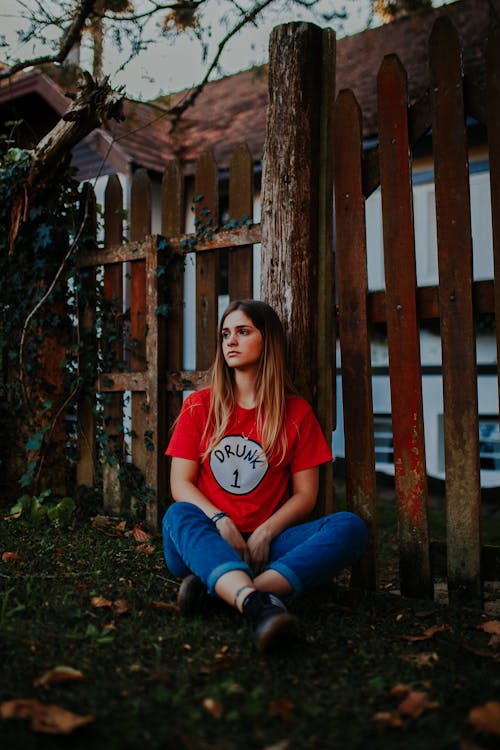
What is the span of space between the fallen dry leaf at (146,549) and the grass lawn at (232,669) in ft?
1.16

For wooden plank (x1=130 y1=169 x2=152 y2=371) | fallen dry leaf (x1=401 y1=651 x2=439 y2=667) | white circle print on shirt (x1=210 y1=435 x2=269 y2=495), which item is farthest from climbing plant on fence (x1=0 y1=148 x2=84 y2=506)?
fallen dry leaf (x1=401 y1=651 x2=439 y2=667)

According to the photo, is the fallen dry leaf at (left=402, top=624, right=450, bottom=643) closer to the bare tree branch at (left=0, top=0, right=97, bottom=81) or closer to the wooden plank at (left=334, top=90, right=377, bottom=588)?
the wooden plank at (left=334, top=90, right=377, bottom=588)

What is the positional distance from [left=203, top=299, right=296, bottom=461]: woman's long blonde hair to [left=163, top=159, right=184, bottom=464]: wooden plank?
0.84 metres

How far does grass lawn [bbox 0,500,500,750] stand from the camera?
150cm

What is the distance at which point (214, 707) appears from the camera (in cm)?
159

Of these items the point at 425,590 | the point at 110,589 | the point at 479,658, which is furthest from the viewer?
the point at 425,590

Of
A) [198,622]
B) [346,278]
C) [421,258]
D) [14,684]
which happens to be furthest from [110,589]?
[421,258]

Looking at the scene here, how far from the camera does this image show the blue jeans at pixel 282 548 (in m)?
2.29

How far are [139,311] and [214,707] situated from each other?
2.75 metres

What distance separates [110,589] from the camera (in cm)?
260

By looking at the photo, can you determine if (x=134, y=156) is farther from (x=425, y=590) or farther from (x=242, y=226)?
(x=425, y=590)

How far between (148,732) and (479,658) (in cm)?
112

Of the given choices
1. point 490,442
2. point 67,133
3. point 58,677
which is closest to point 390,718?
point 58,677

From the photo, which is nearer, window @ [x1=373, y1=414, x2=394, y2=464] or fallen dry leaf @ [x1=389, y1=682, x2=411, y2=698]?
fallen dry leaf @ [x1=389, y1=682, x2=411, y2=698]
